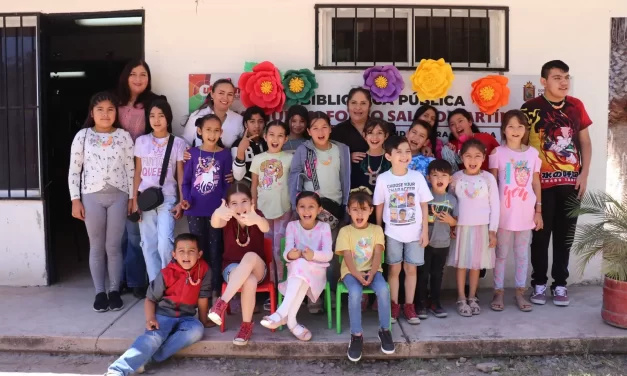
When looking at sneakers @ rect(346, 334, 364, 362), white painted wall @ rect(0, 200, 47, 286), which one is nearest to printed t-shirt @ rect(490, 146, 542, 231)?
sneakers @ rect(346, 334, 364, 362)

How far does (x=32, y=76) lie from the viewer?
523 centimetres

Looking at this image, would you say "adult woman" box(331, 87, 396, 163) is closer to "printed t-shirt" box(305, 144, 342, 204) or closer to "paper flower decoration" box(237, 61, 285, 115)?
"printed t-shirt" box(305, 144, 342, 204)

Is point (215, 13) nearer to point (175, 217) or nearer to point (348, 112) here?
point (348, 112)

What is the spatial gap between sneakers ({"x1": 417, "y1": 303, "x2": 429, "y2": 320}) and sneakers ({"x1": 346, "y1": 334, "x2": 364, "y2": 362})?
0.71 metres

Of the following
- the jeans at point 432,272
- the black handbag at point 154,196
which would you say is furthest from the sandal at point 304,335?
the black handbag at point 154,196

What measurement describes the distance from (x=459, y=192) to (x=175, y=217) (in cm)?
230

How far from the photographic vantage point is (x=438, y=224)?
14.2 feet

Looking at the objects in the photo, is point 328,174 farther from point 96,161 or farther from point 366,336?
point 96,161

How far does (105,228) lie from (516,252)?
3409 mm

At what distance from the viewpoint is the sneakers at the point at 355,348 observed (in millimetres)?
3736


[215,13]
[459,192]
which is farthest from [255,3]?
[459,192]

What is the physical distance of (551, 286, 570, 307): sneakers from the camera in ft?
15.2

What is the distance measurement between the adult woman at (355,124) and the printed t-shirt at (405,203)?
0.47 metres

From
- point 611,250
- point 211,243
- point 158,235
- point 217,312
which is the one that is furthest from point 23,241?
point 611,250
